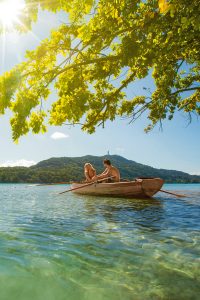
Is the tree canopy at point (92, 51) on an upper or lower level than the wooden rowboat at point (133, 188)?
upper

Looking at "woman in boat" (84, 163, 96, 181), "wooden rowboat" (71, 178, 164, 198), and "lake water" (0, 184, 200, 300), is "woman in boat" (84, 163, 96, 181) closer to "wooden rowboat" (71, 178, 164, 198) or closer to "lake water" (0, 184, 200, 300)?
"wooden rowboat" (71, 178, 164, 198)

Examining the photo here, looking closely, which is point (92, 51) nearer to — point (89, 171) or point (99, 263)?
point (99, 263)

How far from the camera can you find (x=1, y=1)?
19.3 feet

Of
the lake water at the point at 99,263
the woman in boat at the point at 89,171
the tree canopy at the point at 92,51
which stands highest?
the tree canopy at the point at 92,51

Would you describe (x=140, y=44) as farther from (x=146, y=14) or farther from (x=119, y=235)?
(x=119, y=235)

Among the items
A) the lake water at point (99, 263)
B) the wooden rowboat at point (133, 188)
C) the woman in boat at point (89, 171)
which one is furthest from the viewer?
the woman in boat at point (89, 171)

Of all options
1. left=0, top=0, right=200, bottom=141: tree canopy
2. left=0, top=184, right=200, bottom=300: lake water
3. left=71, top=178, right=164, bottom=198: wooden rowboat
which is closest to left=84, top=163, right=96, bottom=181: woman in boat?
left=71, top=178, right=164, bottom=198: wooden rowboat

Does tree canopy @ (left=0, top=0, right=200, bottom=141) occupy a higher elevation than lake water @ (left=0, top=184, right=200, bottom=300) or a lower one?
higher

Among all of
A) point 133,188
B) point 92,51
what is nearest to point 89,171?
point 133,188

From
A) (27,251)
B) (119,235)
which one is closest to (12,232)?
(27,251)

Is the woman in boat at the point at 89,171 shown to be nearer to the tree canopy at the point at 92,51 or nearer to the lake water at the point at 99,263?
the tree canopy at the point at 92,51

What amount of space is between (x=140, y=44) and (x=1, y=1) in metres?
4.08

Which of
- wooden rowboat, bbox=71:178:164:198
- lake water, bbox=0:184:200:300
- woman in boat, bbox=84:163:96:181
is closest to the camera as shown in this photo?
lake water, bbox=0:184:200:300

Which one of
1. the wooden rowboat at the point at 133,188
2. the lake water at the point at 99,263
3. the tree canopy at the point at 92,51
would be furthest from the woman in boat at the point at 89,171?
the lake water at the point at 99,263
